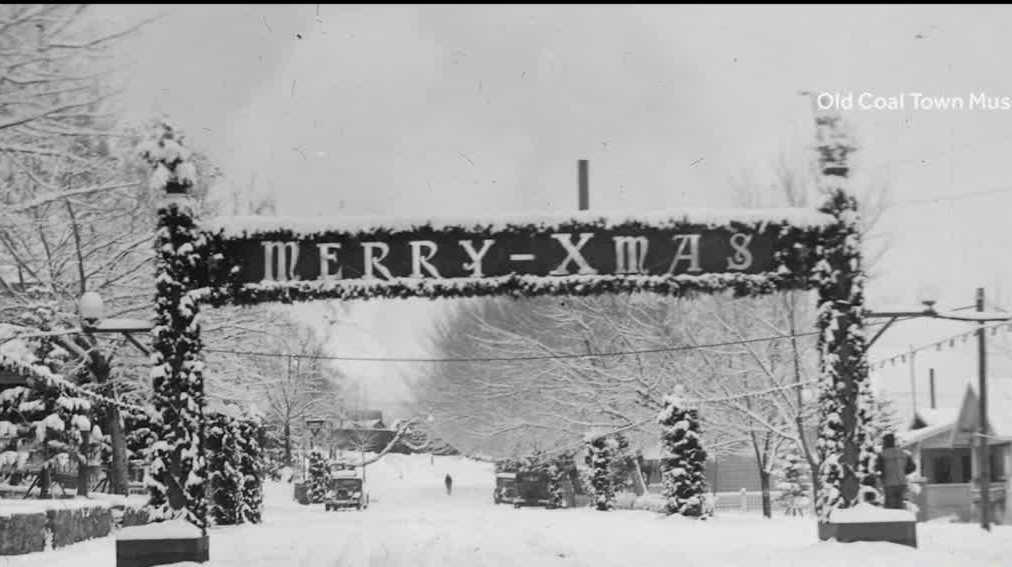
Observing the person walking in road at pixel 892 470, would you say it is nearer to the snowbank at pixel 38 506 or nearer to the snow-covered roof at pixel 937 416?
the snowbank at pixel 38 506

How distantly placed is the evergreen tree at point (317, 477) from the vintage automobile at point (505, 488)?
7.75 metres

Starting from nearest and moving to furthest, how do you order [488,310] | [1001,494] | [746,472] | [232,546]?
[232,546] < [1001,494] < [488,310] < [746,472]

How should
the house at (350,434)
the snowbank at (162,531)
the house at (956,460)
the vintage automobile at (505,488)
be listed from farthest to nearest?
1. the house at (350,434)
2. the vintage automobile at (505,488)
3. the house at (956,460)
4. the snowbank at (162,531)

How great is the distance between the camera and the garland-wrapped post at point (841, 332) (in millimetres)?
16688

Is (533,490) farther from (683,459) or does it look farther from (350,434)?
(350,434)

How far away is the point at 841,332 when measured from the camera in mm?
16781

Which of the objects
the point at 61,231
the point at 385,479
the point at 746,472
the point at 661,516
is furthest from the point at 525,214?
the point at 385,479

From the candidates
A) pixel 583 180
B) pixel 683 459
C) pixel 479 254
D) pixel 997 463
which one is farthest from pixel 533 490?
pixel 479 254

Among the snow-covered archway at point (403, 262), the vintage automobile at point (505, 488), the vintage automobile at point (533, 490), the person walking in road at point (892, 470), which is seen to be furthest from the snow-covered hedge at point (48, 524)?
the vintage automobile at point (505, 488)

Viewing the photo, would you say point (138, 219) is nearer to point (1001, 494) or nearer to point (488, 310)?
point (488, 310)

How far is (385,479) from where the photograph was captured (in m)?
92.9

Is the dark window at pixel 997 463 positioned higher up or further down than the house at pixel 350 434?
higher up

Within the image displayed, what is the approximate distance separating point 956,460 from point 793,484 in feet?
21.4

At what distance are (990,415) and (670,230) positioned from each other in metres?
26.5
